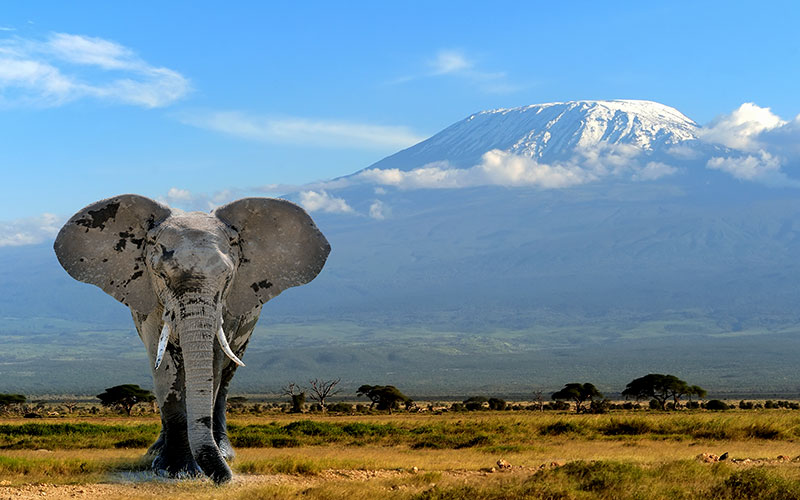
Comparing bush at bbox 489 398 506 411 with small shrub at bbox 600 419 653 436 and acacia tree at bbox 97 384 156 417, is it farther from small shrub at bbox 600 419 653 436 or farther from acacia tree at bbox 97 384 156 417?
small shrub at bbox 600 419 653 436

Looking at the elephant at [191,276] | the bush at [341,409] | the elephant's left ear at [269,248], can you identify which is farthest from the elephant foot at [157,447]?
the bush at [341,409]

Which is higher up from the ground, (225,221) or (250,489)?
(225,221)

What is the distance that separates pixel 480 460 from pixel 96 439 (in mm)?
8399

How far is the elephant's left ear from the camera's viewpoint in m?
14.0

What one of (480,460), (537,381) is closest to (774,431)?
(480,460)

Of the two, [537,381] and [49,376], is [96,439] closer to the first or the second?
[537,381]

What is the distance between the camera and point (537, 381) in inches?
4269

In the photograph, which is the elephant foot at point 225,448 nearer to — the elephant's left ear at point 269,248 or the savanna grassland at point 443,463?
the savanna grassland at point 443,463

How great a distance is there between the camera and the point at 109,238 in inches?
542

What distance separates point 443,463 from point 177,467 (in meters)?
4.61

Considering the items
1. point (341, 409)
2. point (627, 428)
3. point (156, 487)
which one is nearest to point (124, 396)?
point (341, 409)

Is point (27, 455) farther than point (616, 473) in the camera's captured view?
Yes

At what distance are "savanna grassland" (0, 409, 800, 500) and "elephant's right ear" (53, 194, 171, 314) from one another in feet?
8.86

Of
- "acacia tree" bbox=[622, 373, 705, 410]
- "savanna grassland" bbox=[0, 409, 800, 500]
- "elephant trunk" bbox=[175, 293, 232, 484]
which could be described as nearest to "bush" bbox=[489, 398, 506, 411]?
"acacia tree" bbox=[622, 373, 705, 410]
